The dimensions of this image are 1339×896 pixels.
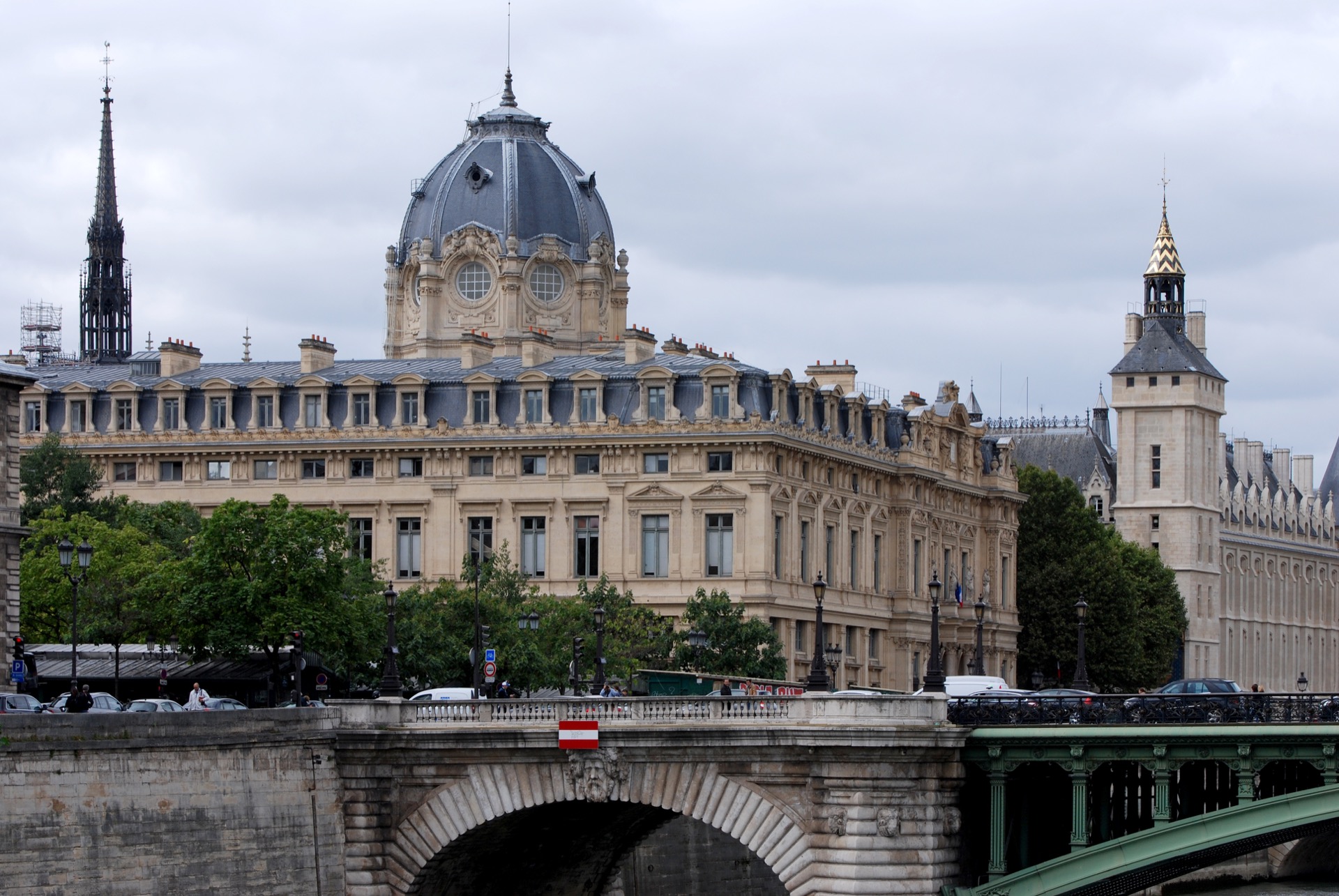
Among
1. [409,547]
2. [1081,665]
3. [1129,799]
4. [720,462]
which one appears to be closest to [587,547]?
[720,462]

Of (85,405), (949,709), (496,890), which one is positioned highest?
(85,405)

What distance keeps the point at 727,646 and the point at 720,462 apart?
11.6 metres

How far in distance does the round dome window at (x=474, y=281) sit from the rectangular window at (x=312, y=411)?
1855cm

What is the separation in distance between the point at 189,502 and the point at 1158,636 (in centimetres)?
6479

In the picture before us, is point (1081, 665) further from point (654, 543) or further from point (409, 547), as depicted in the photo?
point (409, 547)

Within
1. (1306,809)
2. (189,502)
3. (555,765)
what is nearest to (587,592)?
(189,502)

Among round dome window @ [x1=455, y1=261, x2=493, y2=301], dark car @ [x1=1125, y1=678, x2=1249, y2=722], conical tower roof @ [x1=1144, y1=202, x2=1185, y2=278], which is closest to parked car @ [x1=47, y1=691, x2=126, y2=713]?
dark car @ [x1=1125, y1=678, x2=1249, y2=722]

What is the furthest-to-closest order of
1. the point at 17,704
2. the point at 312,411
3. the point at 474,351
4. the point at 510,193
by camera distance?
the point at 510,193, the point at 474,351, the point at 312,411, the point at 17,704

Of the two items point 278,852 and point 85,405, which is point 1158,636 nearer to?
point 85,405

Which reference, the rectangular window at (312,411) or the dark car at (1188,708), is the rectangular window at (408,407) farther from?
the dark car at (1188,708)

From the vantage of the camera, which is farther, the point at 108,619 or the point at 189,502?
the point at 189,502

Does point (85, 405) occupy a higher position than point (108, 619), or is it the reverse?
point (85, 405)

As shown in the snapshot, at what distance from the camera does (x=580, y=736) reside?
211ft

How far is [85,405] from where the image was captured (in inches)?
4852
